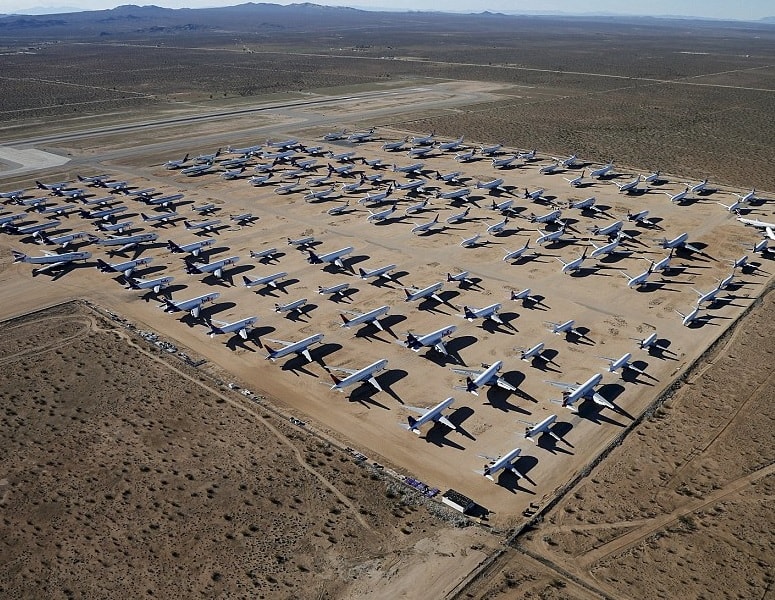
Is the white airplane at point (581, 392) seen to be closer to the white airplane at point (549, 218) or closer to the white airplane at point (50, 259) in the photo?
the white airplane at point (549, 218)

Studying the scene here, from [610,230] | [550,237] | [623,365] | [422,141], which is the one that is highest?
[422,141]

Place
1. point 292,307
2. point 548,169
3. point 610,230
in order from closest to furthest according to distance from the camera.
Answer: point 292,307
point 610,230
point 548,169

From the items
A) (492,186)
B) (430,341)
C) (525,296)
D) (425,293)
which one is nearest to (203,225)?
(425,293)

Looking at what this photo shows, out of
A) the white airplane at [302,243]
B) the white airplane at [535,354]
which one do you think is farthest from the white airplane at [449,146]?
the white airplane at [535,354]

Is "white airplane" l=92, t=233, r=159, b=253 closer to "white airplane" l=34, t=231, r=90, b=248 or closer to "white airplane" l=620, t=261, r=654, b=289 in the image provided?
"white airplane" l=34, t=231, r=90, b=248

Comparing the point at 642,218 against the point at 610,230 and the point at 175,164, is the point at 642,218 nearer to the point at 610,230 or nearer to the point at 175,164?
the point at 610,230

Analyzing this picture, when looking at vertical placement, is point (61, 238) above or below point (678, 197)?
below

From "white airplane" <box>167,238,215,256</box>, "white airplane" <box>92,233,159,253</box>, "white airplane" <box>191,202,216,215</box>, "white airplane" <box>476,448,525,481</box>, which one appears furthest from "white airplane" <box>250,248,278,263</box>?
"white airplane" <box>476,448,525,481</box>
